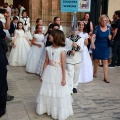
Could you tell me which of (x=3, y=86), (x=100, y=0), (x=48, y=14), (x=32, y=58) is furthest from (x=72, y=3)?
(x=48, y=14)

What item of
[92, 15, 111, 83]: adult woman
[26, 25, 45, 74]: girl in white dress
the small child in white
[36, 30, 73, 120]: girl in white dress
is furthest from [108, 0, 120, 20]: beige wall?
[36, 30, 73, 120]: girl in white dress

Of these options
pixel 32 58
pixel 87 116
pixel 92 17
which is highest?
pixel 92 17

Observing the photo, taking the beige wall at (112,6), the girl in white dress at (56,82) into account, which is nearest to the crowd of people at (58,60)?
the girl in white dress at (56,82)

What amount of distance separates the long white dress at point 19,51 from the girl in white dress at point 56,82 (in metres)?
4.64

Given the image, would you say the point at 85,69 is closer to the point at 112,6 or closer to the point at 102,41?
the point at 102,41

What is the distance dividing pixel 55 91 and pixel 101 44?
3018 millimetres

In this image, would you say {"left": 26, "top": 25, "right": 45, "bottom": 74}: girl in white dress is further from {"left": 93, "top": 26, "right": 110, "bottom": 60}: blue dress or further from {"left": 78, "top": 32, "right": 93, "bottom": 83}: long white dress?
{"left": 93, "top": 26, "right": 110, "bottom": 60}: blue dress

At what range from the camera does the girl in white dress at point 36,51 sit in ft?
26.6

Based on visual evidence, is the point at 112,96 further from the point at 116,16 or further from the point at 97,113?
the point at 116,16

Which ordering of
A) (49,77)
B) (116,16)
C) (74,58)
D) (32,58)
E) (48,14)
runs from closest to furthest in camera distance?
A: 1. (49,77)
2. (74,58)
3. (32,58)
4. (116,16)
5. (48,14)

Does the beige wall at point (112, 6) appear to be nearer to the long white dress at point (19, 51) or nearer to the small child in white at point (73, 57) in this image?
the long white dress at point (19, 51)

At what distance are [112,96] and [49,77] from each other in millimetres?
2140

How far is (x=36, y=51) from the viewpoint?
8.28 m

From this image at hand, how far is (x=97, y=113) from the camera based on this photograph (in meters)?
5.20
